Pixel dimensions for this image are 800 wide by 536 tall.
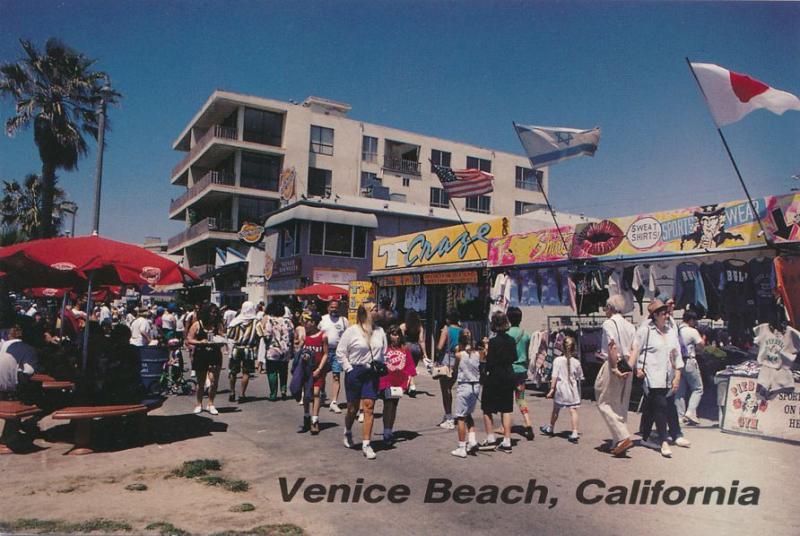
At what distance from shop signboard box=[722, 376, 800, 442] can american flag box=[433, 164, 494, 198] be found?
972 centimetres

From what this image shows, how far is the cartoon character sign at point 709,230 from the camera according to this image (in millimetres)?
9523

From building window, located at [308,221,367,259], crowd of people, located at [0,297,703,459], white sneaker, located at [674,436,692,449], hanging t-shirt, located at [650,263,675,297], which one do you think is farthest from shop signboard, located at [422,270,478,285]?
building window, located at [308,221,367,259]

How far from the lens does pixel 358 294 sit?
22.3 meters

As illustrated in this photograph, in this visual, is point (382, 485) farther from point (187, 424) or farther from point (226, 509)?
point (187, 424)

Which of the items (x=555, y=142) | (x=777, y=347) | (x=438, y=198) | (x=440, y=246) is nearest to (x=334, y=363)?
(x=555, y=142)

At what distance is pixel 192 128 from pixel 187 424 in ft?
130

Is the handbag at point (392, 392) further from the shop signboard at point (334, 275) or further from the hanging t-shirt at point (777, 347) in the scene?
the shop signboard at point (334, 275)

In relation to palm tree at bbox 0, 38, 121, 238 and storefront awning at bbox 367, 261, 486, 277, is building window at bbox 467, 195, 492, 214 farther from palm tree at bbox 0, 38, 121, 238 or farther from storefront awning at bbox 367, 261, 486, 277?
palm tree at bbox 0, 38, 121, 238

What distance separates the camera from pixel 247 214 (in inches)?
1532

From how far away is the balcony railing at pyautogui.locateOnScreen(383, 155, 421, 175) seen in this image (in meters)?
43.0

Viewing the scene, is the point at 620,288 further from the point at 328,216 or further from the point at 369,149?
the point at 369,149

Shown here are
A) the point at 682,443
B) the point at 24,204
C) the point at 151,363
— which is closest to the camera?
the point at 682,443

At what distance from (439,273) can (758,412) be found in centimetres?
1070


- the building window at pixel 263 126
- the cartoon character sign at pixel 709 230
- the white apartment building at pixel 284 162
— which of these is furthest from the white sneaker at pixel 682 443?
the building window at pixel 263 126
